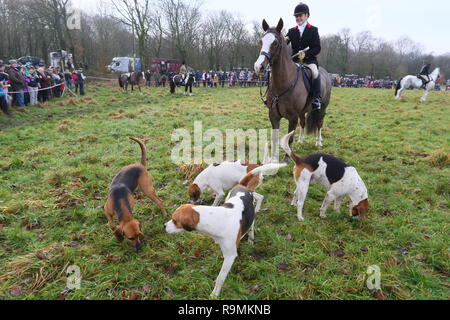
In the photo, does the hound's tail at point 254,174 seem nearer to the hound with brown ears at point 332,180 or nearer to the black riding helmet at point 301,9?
the hound with brown ears at point 332,180

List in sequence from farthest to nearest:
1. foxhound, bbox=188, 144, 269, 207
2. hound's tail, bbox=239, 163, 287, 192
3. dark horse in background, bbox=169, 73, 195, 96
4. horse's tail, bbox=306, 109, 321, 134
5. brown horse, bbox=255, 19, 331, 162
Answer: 1. dark horse in background, bbox=169, 73, 195, 96
2. horse's tail, bbox=306, 109, 321, 134
3. brown horse, bbox=255, 19, 331, 162
4. foxhound, bbox=188, 144, 269, 207
5. hound's tail, bbox=239, 163, 287, 192

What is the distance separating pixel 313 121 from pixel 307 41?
2221mm

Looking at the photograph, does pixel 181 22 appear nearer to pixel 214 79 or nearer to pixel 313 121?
pixel 214 79

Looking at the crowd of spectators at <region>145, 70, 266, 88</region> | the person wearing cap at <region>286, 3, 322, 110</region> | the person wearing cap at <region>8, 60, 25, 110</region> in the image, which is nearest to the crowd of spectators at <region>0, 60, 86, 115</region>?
the person wearing cap at <region>8, 60, 25, 110</region>

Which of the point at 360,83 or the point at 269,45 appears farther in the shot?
the point at 360,83

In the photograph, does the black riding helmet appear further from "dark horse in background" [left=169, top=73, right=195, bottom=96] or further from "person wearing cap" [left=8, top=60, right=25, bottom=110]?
"dark horse in background" [left=169, top=73, right=195, bottom=96]

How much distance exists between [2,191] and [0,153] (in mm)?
3014

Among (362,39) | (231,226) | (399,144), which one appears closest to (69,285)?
(231,226)

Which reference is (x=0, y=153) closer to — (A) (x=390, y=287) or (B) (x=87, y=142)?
(B) (x=87, y=142)

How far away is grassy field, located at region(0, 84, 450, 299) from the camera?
10.3 feet

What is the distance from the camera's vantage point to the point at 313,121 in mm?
7969

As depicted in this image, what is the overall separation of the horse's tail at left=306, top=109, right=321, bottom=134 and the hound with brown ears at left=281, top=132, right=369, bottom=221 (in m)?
3.71

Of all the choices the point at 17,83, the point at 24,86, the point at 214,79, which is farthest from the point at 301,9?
the point at 214,79
